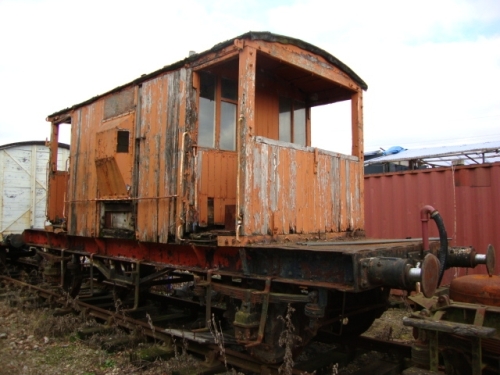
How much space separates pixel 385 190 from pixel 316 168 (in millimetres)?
4804

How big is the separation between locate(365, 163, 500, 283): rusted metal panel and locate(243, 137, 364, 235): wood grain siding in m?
3.28

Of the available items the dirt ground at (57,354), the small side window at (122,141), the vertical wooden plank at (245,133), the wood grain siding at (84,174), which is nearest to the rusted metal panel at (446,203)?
the vertical wooden plank at (245,133)

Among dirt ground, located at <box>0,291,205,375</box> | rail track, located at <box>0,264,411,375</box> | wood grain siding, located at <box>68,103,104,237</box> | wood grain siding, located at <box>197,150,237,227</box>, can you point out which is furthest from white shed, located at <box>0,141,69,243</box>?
wood grain siding, located at <box>197,150,237,227</box>

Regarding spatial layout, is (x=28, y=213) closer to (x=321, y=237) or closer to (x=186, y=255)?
(x=186, y=255)

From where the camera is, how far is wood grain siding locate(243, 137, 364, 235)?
475 centimetres

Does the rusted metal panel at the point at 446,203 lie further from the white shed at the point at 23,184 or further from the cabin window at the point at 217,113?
the white shed at the point at 23,184

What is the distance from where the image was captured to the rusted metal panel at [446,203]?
8.26m

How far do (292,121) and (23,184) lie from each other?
921 centimetres

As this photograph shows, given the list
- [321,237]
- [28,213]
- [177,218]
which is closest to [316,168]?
[321,237]

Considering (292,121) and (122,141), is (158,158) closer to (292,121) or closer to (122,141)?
(122,141)

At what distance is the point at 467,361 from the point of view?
3.74 meters

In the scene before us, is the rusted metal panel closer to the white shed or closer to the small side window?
the small side window

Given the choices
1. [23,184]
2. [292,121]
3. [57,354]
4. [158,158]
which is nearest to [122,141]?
[158,158]

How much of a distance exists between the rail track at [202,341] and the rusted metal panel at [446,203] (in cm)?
388
